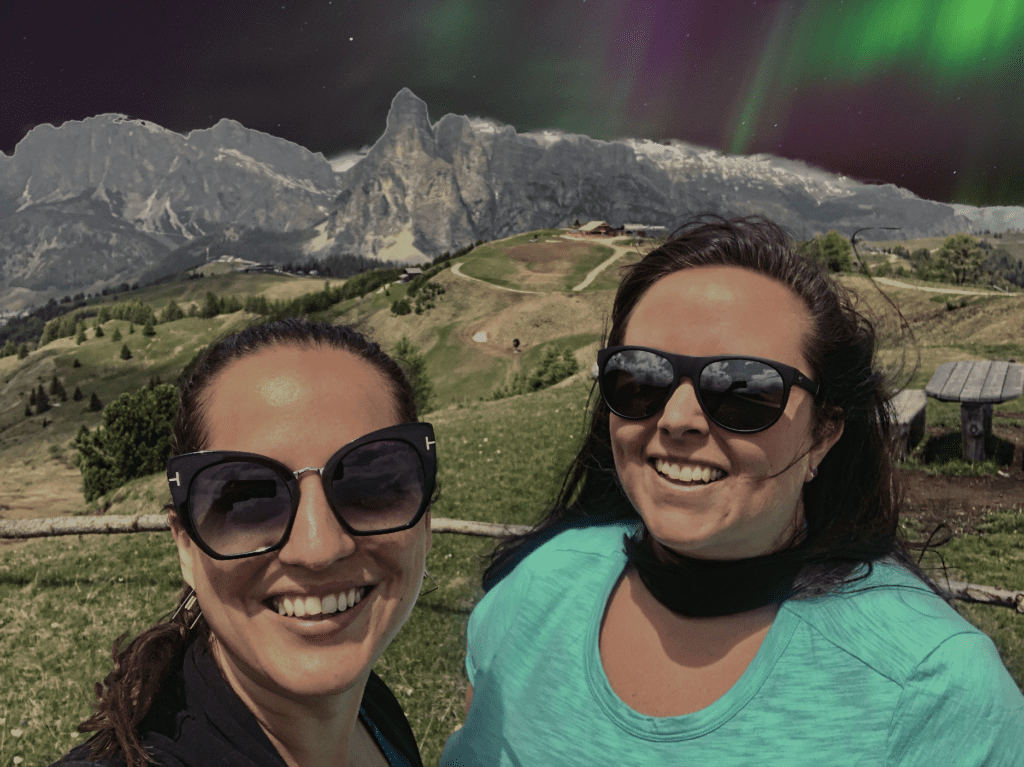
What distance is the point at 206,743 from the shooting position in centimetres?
186

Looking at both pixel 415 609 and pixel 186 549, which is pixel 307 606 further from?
pixel 415 609

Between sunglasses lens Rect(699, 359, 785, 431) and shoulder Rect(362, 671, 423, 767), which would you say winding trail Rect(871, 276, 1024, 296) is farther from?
shoulder Rect(362, 671, 423, 767)

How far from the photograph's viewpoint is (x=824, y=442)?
264cm

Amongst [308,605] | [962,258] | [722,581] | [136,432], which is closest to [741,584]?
[722,581]

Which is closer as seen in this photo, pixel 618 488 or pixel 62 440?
pixel 618 488

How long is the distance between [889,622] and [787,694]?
0.39m

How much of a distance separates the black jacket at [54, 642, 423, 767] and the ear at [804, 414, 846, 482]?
2.03 metres

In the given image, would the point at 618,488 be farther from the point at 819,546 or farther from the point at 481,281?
the point at 481,281

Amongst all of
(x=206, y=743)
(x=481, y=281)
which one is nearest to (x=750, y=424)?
(x=206, y=743)

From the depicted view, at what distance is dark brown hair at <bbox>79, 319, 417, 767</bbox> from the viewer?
1760 millimetres

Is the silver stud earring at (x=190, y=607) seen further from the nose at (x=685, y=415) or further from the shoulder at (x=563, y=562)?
the nose at (x=685, y=415)

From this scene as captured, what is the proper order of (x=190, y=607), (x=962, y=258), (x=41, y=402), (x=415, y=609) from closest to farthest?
(x=190, y=607)
(x=415, y=609)
(x=962, y=258)
(x=41, y=402)

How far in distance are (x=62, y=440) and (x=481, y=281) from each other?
92.4m

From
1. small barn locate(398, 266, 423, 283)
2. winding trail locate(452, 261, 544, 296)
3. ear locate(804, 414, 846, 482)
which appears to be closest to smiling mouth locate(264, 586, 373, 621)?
ear locate(804, 414, 846, 482)
